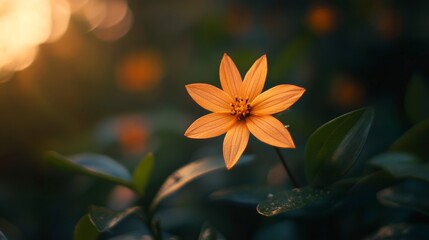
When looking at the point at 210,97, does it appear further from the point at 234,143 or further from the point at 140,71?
the point at 140,71

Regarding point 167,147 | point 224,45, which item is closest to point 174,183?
point 167,147

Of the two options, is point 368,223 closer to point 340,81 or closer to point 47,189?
point 340,81

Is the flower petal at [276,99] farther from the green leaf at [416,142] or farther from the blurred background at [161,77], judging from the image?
the blurred background at [161,77]

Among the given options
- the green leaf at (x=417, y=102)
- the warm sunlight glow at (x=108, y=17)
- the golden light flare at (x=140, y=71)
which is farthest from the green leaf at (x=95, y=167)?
the warm sunlight glow at (x=108, y=17)

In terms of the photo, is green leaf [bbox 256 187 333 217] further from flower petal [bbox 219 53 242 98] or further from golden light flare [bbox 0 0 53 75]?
golden light flare [bbox 0 0 53 75]

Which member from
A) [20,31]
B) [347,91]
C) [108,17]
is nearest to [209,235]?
[347,91]

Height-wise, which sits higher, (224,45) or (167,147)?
(224,45)
